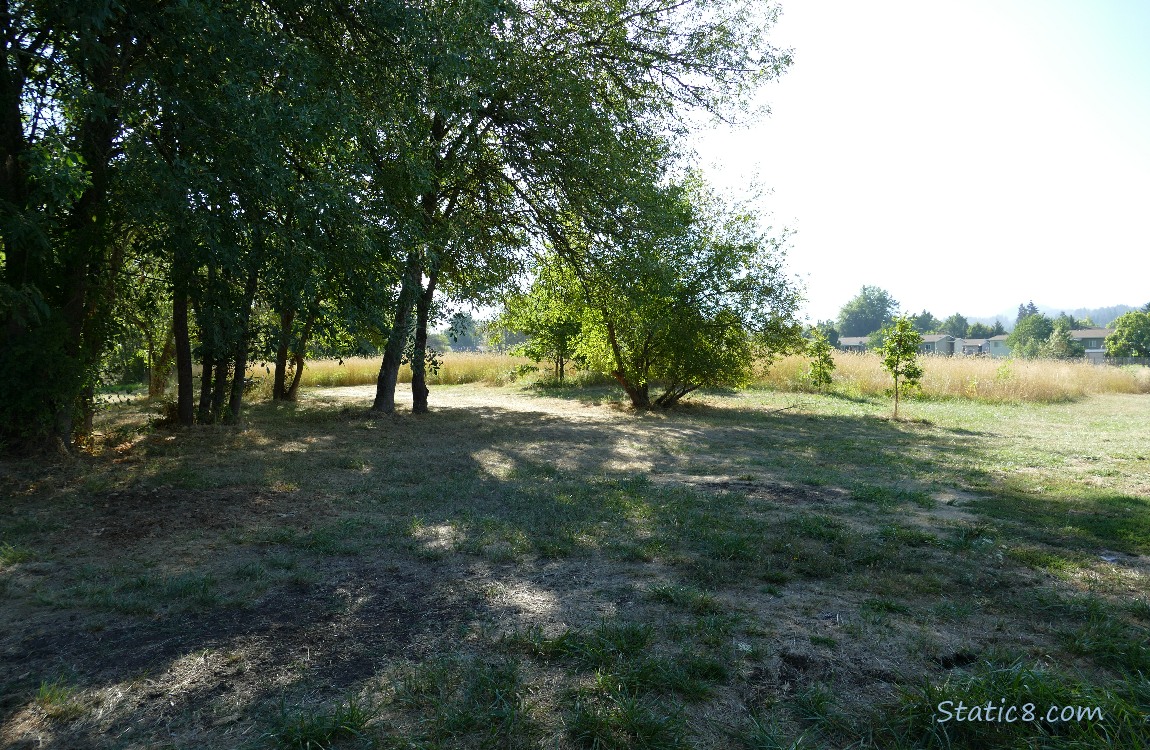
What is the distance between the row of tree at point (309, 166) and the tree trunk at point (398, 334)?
0.07 meters

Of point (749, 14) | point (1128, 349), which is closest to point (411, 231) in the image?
point (749, 14)

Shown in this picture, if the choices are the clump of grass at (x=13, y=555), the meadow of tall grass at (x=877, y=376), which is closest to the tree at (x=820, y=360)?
the meadow of tall grass at (x=877, y=376)

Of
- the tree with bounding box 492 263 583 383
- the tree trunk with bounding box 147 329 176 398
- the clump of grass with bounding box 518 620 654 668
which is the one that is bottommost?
the clump of grass with bounding box 518 620 654 668

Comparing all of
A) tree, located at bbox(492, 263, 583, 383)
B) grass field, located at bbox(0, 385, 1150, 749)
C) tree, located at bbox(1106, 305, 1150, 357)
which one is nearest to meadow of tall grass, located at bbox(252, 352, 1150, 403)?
tree, located at bbox(492, 263, 583, 383)

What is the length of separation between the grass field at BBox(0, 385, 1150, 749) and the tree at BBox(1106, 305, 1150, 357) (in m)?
62.0

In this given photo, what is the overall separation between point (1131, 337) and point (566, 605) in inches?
2957

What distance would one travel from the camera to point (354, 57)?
775cm

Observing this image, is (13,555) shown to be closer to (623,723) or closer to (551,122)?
(623,723)

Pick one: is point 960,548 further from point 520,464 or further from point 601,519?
point 520,464

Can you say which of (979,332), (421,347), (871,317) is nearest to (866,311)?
(871,317)

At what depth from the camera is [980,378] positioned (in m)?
19.7

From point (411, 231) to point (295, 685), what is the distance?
612 cm

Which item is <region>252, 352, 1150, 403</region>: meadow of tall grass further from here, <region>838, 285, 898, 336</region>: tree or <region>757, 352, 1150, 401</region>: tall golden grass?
<region>838, 285, 898, 336</region>: tree

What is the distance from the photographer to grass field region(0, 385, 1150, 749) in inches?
97.3
